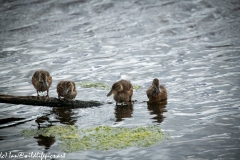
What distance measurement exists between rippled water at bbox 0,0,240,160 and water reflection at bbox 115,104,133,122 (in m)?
0.02

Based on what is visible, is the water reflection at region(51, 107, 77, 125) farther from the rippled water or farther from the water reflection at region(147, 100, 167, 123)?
the water reflection at region(147, 100, 167, 123)

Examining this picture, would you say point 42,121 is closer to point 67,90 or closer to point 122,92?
point 67,90

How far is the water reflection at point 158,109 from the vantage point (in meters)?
10.3

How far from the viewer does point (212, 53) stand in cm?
1557

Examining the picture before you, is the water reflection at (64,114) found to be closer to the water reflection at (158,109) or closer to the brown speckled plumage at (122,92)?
the brown speckled plumage at (122,92)

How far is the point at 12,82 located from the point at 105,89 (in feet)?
9.19

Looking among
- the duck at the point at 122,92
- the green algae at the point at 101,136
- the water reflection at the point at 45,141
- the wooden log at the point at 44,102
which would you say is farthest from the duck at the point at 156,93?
the water reflection at the point at 45,141

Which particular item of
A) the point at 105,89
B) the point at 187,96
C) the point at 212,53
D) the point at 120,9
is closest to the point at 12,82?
the point at 105,89

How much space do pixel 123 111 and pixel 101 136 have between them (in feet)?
6.00

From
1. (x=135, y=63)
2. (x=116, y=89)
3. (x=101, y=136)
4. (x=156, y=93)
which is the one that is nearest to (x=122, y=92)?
(x=116, y=89)

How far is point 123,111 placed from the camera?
10922mm

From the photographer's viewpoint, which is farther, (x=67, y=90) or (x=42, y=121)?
(x=67, y=90)

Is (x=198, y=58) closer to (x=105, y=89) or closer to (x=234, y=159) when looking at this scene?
(x=105, y=89)

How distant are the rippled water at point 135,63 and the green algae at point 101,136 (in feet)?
0.67
